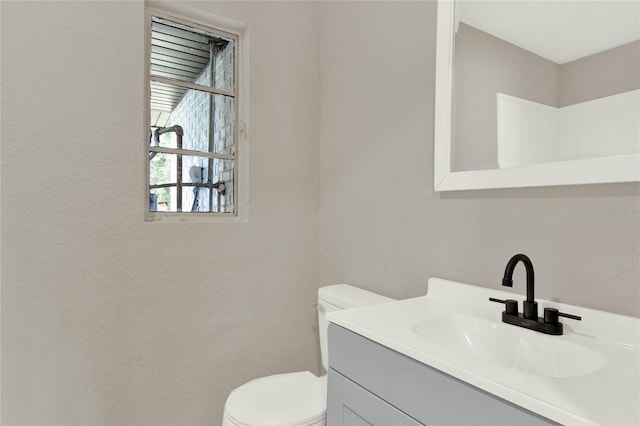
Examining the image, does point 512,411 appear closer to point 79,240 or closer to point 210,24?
point 79,240

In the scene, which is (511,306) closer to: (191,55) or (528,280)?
(528,280)

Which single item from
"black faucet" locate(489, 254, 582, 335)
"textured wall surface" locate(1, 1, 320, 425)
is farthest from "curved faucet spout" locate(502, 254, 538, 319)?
"textured wall surface" locate(1, 1, 320, 425)

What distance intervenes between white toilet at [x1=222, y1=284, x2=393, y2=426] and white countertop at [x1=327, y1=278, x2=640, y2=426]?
38cm

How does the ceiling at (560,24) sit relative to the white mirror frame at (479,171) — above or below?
above

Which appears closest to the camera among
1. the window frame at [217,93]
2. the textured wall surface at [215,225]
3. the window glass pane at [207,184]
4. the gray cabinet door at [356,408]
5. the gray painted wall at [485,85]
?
the gray cabinet door at [356,408]

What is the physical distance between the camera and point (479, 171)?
43.6 inches

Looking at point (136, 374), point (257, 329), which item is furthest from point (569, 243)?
point (136, 374)

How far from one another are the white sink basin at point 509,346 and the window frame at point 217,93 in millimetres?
1045

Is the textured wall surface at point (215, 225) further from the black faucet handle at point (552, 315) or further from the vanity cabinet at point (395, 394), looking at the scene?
the vanity cabinet at point (395, 394)

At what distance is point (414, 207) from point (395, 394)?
0.73 m

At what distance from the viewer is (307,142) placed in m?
1.88

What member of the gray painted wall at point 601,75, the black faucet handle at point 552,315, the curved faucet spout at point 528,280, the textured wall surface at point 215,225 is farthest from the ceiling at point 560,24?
the black faucet handle at point 552,315

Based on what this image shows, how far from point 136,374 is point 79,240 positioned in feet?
1.88

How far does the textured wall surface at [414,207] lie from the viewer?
0.88 m
